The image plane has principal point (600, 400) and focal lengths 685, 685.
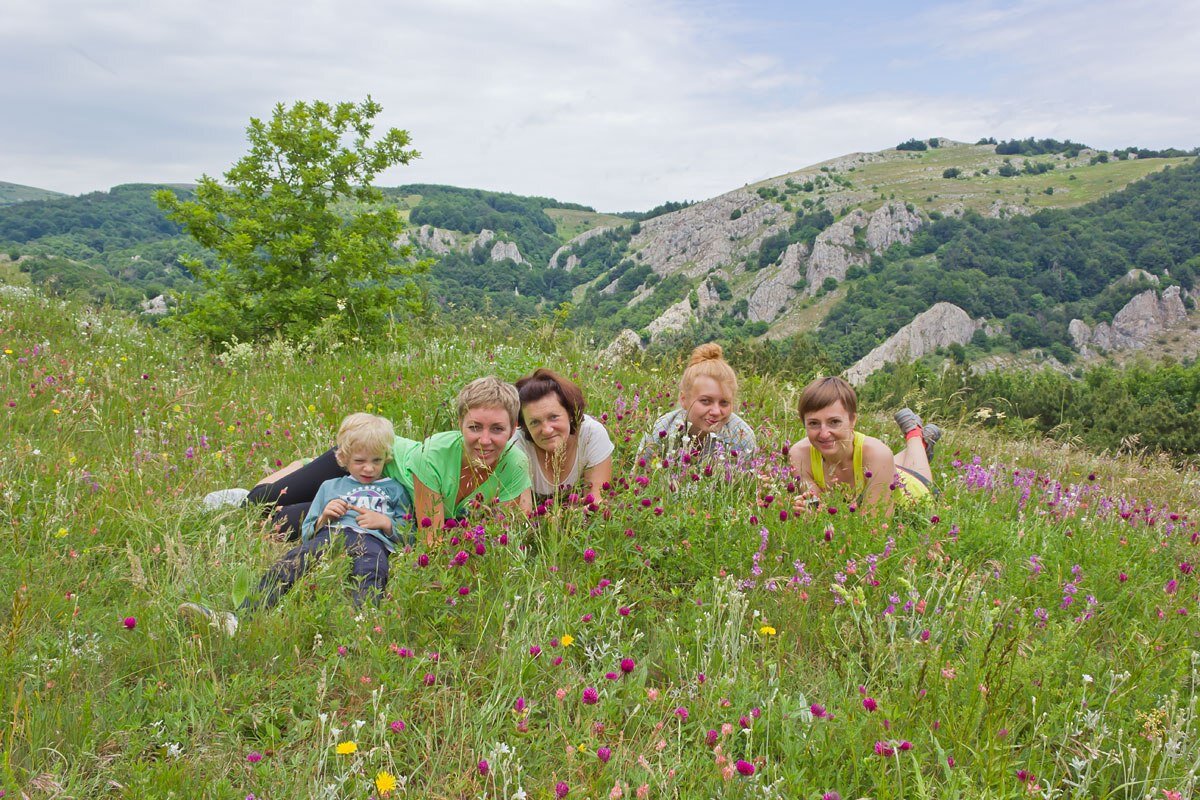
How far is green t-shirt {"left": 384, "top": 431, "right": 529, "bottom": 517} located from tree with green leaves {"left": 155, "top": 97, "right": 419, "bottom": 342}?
7.91 m

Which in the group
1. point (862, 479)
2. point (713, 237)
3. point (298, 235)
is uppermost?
point (713, 237)

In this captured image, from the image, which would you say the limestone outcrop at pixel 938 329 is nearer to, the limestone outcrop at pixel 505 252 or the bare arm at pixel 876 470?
the limestone outcrop at pixel 505 252

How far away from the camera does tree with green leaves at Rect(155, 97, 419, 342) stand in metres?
12.0

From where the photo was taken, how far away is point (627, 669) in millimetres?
2234

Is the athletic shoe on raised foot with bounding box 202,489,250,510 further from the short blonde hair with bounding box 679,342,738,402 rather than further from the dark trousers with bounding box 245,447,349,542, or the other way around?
the short blonde hair with bounding box 679,342,738,402

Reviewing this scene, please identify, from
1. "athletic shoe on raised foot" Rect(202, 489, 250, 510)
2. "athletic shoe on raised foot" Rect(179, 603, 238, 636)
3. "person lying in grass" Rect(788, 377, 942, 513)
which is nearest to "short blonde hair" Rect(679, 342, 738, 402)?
"person lying in grass" Rect(788, 377, 942, 513)

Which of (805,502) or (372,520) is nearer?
(805,502)

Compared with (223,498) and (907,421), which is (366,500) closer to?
(223,498)

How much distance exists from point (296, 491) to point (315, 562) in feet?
4.06

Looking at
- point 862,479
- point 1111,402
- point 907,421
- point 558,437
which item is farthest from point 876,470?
point 1111,402

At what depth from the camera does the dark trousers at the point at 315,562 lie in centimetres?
281

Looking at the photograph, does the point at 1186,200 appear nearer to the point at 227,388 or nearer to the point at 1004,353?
the point at 1004,353

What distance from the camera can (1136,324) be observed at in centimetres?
11275

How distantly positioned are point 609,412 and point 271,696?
3.55 metres
